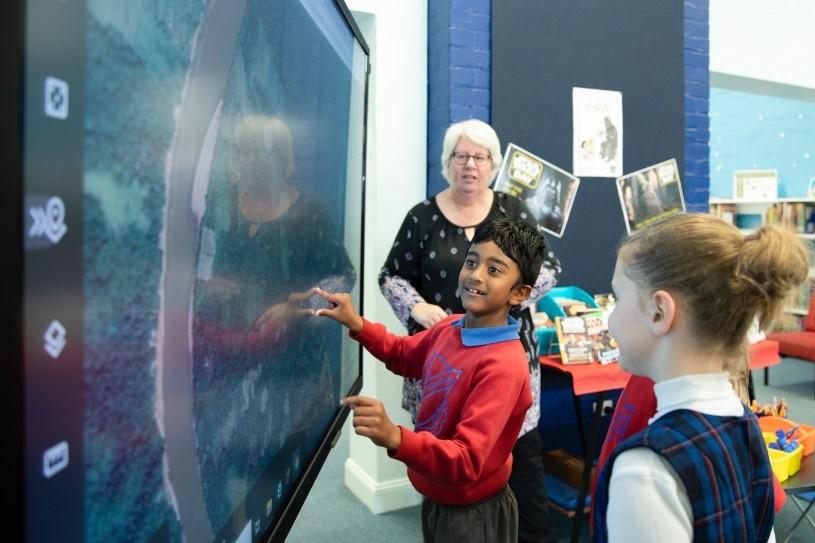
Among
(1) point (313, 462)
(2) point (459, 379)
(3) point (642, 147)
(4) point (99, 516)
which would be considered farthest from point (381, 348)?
(3) point (642, 147)

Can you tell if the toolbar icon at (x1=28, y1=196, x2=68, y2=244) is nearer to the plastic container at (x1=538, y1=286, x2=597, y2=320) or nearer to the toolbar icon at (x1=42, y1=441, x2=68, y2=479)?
the toolbar icon at (x1=42, y1=441, x2=68, y2=479)

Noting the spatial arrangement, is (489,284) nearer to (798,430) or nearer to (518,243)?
(518,243)

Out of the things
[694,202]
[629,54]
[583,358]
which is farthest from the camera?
[694,202]

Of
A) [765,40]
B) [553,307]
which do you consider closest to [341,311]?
[553,307]

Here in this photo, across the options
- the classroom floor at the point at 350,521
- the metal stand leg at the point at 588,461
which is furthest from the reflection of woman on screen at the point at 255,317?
the classroom floor at the point at 350,521

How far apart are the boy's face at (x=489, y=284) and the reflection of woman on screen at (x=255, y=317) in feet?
1.32

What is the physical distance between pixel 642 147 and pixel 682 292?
271 centimetres

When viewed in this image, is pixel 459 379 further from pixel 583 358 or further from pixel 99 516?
pixel 583 358

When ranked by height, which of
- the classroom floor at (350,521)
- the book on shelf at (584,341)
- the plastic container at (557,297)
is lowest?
the classroom floor at (350,521)

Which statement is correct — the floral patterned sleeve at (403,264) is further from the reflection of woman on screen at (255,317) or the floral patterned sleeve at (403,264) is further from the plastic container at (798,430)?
the plastic container at (798,430)

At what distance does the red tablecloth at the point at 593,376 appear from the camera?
2.37 meters

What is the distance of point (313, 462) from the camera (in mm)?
1211

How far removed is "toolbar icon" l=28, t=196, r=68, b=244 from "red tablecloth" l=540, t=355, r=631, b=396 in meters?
2.18

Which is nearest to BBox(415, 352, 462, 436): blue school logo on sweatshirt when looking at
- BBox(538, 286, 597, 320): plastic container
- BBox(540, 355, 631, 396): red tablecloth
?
BBox(540, 355, 631, 396): red tablecloth
